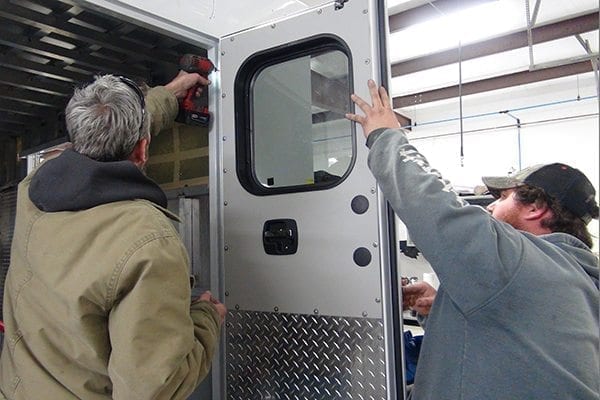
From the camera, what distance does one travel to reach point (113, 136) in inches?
50.2

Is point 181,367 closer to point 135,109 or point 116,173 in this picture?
point 116,173

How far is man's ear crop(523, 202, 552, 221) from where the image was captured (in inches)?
58.5

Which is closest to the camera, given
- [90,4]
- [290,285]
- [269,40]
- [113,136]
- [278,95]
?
[113,136]

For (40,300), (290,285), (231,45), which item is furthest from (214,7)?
(40,300)

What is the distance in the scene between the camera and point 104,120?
127 cm

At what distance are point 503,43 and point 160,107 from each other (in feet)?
16.8

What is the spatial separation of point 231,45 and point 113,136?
0.73 metres

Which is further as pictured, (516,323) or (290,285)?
(290,285)

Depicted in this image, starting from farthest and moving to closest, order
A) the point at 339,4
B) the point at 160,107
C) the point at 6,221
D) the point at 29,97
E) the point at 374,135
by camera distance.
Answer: the point at 6,221 → the point at 29,97 → the point at 160,107 → the point at 339,4 → the point at 374,135

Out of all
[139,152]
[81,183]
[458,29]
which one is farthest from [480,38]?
[81,183]

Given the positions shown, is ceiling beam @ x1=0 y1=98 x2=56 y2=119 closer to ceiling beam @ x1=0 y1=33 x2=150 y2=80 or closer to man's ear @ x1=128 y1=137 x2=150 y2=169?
ceiling beam @ x1=0 y1=33 x2=150 y2=80

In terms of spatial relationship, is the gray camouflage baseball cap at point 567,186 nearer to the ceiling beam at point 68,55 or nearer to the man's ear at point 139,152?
the man's ear at point 139,152

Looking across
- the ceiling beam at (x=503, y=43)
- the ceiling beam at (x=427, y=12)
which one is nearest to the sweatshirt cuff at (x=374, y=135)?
the ceiling beam at (x=427, y=12)

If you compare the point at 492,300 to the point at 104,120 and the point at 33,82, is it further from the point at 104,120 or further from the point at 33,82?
the point at 33,82
